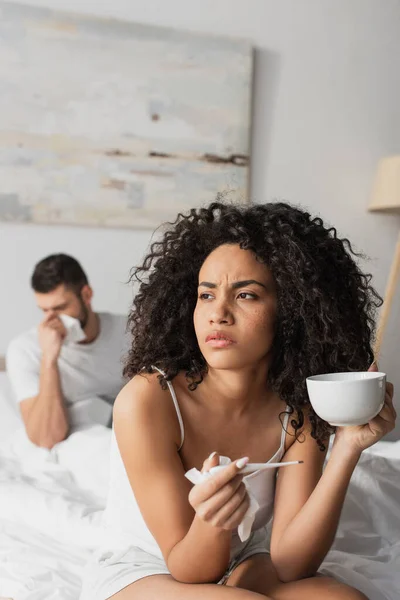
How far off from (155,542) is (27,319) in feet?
5.93

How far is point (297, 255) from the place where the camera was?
1.30 m

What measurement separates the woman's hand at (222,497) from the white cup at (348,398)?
156 mm

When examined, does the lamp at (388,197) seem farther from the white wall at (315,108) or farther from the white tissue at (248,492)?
the white tissue at (248,492)

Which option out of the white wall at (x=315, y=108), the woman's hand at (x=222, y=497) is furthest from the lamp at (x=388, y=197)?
the woman's hand at (x=222, y=497)

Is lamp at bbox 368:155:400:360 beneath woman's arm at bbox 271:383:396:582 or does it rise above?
above

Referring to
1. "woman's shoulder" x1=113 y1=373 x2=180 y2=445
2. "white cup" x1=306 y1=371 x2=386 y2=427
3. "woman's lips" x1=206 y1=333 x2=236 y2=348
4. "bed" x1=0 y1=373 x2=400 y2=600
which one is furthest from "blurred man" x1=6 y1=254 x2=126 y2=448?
"white cup" x1=306 y1=371 x2=386 y2=427

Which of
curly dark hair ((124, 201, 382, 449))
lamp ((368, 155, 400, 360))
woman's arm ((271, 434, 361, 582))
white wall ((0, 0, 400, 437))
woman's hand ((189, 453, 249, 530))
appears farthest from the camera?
lamp ((368, 155, 400, 360))

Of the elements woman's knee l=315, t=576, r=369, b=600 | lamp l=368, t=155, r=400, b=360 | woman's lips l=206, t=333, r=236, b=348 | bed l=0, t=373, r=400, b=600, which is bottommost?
bed l=0, t=373, r=400, b=600

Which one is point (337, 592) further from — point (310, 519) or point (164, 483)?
point (164, 483)

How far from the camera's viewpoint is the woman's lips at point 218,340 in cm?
122

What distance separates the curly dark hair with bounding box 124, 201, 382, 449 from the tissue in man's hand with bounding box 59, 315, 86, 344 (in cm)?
110

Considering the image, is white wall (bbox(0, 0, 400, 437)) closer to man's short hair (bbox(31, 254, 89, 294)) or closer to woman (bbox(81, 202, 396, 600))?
man's short hair (bbox(31, 254, 89, 294))

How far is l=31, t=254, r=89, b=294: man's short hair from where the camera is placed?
2580mm

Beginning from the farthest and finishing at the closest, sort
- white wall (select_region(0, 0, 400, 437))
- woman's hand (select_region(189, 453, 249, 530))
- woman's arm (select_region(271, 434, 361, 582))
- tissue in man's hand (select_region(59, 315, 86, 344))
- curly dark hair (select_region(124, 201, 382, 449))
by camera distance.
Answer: white wall (select_region(0, 0, 400, 437)) < tissue in man's hand (select_region(59, 315, 86, 344)) < curly dark hair (select_region(124, 201, 382, 449)) < woman's arm (select_region(271, 434, 361, 582)) < woman's hand (select_region(189, 453, 249, 530))
